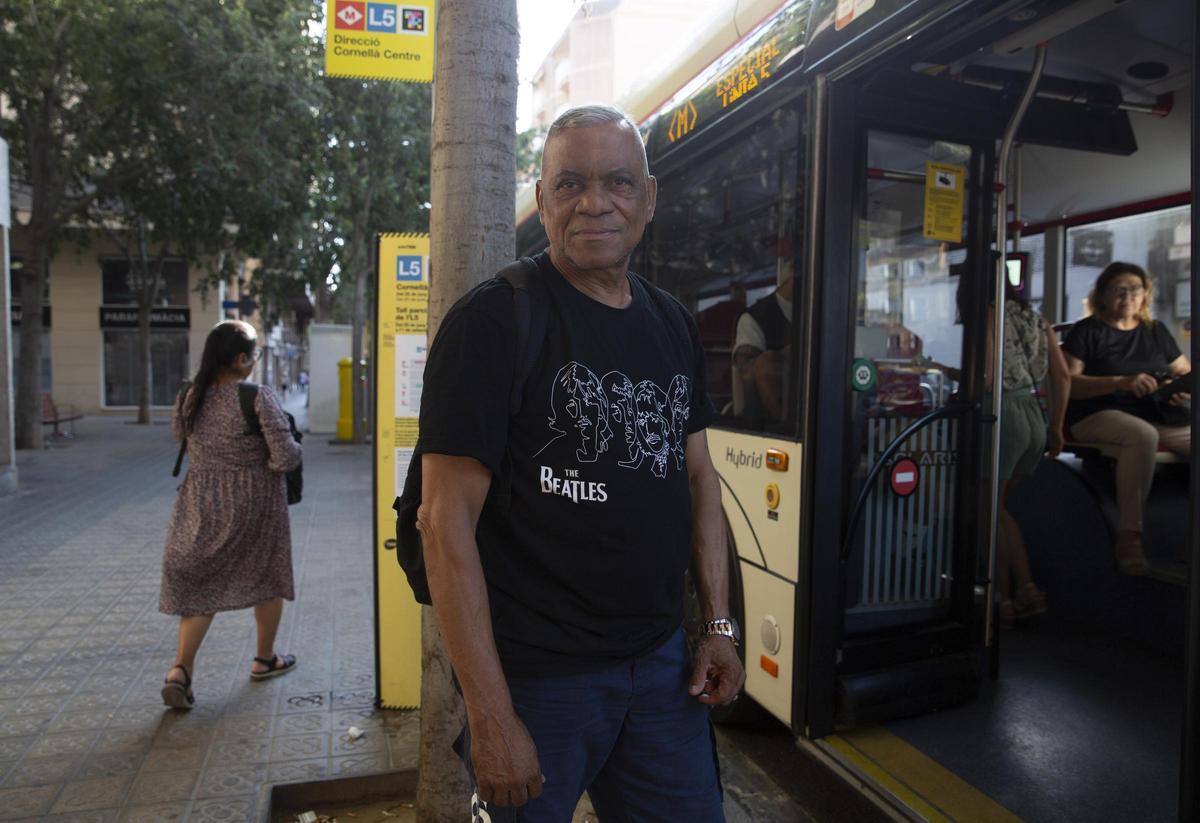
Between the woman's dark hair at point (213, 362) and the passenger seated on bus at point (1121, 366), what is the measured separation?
443 cm

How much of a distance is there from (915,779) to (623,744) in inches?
66.6

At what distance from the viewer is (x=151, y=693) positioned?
4223 millimetres

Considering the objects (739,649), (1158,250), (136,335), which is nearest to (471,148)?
(739,649)

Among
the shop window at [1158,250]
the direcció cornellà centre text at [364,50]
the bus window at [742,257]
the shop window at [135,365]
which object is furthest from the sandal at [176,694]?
the shop window at [135,365]

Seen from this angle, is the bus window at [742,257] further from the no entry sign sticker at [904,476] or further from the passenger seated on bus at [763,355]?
the no entry sign sticker at [904,476]

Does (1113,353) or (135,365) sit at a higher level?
(1113,353)

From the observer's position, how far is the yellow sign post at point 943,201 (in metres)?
3.48

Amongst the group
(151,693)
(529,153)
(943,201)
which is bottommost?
(151,693)

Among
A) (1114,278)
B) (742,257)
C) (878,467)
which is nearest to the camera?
(878,467)

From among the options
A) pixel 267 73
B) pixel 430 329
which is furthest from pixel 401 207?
pixel 430 329

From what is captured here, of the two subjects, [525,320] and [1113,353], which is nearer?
[525,320]

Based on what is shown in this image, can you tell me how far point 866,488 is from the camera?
3.29 m

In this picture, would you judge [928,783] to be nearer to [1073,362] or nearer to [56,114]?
[1073,362]

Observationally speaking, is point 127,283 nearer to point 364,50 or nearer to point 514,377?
point 364,50
